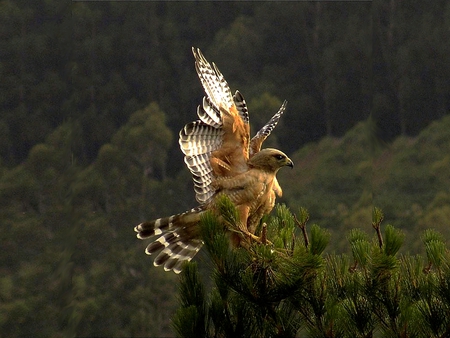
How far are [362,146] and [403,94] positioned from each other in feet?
9.41

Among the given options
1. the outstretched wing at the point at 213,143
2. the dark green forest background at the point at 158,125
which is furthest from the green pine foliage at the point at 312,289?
the dark green forest background at the point at 158,125

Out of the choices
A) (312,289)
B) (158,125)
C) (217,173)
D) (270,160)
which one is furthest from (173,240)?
(158,125)

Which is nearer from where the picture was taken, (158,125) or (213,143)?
(213,143)

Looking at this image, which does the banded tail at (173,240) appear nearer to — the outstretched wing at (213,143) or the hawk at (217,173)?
the hawk at (217,173)

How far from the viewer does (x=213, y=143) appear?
395 centimetres

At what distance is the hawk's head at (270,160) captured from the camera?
3645 millimetres

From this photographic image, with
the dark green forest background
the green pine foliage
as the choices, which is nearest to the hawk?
the green pine foliage

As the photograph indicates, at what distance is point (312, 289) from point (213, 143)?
1.00 metres

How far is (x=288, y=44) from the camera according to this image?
830 inches

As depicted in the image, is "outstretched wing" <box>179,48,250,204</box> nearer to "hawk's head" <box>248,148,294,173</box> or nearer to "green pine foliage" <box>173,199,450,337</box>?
A: "hawk's head" <box>248,148,294,173</box>

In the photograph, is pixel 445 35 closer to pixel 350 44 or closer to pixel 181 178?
pixel 350 44

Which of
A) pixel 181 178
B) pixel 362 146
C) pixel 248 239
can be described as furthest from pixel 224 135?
pixel 362 146

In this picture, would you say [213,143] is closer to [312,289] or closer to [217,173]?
[217,173]

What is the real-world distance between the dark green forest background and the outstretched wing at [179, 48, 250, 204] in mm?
7052
